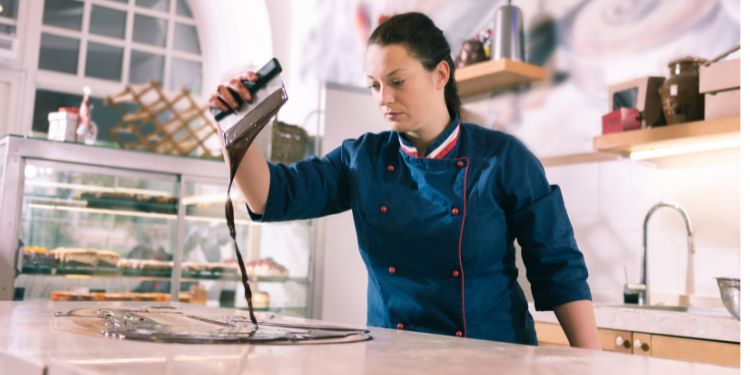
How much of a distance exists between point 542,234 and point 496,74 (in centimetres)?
207

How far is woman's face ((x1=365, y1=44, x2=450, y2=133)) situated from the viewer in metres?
1.48

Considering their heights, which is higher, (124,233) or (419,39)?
(419,39)

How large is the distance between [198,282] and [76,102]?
6.79ft

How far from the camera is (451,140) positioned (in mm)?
1509

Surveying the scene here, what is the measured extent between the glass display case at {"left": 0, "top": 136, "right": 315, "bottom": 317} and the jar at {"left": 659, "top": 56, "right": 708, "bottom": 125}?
201 cm

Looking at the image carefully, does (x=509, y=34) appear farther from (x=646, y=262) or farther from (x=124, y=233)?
(x=124, y=233)

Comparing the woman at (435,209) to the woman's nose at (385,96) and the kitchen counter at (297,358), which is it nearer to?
the woman's nose at (385,96)

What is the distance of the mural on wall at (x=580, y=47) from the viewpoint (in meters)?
2.81

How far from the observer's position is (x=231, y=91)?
45.9 inches

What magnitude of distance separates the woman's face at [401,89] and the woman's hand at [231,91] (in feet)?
1.30

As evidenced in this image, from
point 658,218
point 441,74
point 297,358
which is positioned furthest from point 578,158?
point 297,358

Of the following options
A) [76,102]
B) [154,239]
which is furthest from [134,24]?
[154,239]

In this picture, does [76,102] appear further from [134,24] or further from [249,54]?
[249,54]

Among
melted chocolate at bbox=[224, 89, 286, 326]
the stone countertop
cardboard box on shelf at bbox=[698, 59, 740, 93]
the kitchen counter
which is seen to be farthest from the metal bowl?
melted chocolate at bbox=[224, 89, 286, 326]
